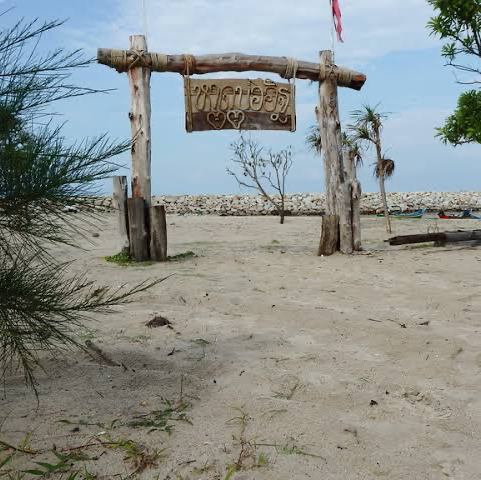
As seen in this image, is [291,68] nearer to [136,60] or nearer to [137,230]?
[136,60]

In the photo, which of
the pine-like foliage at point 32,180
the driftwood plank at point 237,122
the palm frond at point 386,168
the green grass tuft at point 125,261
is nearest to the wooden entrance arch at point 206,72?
the green grass tuft at point 125,261

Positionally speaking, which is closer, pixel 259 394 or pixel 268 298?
pixel 259 394

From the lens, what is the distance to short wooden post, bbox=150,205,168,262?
8.67 m

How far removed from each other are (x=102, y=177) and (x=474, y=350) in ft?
9.70

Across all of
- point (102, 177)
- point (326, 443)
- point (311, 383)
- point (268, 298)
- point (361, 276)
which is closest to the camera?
point (102, 177)

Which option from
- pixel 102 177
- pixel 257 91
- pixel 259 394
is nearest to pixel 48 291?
pixel 102 177

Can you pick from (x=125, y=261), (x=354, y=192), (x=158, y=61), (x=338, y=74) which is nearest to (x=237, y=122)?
(x=158, y=61)

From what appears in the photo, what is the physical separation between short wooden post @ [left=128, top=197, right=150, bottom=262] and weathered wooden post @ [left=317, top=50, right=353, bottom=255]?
9.68 ft

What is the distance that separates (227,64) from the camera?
927 centimetres

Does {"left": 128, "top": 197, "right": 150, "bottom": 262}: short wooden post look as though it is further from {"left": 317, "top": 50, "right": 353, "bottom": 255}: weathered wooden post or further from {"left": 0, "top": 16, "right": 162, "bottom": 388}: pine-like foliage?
{"left": 0, "top": 16, "right": 162, "bottom": 388}: pine-like foliage

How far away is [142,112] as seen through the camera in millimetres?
8828

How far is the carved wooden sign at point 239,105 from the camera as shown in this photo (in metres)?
9.26

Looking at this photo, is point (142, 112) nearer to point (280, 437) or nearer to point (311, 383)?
point (311, 383)

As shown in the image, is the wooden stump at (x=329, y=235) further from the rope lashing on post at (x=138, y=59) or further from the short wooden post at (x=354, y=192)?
the rope lashing on post at (x=138, y=59)
